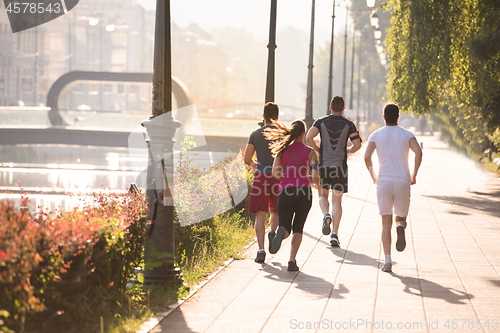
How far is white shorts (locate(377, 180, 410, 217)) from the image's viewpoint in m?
7.23

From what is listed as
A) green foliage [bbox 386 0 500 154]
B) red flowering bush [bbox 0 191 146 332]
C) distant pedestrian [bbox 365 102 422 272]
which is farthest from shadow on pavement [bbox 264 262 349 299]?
green foliage [bbox 386 0 500 154]

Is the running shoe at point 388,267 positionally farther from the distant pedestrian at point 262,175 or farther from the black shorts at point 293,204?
the distant pedestrian at point 262,175

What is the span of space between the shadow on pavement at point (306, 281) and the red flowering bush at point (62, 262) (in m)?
1.73

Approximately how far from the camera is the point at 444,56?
17.0 metres

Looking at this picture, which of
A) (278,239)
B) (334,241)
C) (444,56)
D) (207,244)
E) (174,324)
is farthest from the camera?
(444,56)

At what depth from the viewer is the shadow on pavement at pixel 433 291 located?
20.5ft

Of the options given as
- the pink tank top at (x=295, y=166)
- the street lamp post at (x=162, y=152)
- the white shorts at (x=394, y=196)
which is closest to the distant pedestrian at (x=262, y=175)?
the pink tank top at (x=295, y=166)

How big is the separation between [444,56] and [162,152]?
1227cm

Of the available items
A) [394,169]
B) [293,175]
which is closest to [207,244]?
[293,175]

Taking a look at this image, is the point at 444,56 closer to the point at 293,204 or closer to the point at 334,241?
the point at 334,241

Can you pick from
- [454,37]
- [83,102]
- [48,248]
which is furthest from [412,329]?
[83,102]

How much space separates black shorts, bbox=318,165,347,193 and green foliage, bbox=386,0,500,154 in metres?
7.83

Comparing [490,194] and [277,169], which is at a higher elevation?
[277,169]

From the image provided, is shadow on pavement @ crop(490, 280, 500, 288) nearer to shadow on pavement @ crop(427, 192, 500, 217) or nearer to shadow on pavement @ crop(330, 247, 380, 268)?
shadow on pavement @ crop(330, 247, 380, 268)
